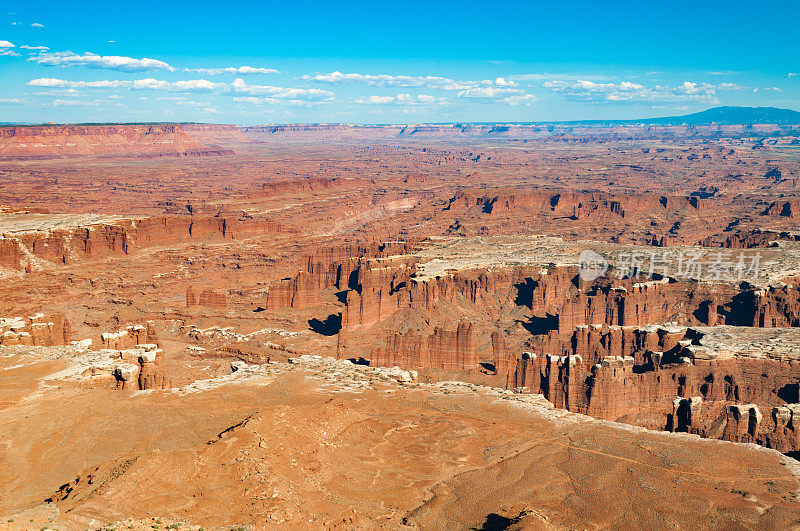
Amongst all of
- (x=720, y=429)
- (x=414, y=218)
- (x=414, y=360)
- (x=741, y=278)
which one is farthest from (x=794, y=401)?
(x=414, y=218)

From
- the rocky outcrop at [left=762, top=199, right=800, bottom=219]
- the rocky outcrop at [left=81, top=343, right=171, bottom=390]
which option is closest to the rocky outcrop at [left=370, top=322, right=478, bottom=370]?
the rocky outcrop at [left=81, top=343, right=171, bottom=390]

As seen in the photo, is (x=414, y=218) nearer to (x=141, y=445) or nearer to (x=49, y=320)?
(x=49, y=320)

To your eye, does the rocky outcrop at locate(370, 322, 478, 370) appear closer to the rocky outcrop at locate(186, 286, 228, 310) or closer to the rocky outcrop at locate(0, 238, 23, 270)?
the rocky outcrop at locate(186, 286, 228, 310)

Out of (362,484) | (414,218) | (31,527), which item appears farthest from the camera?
(414,218)

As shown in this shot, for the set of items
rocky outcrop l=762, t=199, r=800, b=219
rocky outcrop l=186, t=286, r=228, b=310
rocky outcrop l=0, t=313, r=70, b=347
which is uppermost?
rocky outcrop l=762, t=199, r=800, b=219

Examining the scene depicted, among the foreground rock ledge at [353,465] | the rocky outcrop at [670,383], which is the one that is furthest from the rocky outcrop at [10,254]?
the rocky outcrop at [670,383]

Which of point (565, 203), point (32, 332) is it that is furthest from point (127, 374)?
point (565, 203)

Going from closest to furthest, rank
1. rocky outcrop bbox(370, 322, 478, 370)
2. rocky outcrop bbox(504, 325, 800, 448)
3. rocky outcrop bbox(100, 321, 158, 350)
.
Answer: rocky outcrop bbox(504, 325, 800, 448), rocky outcrop bbox(100, 321, 158, 350), rocky outcrop bbox(370, 322, 478, 370)

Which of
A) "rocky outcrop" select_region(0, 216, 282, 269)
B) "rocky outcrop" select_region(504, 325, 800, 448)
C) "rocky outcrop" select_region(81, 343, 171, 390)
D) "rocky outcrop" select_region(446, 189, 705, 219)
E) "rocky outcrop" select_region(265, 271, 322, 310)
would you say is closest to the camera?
"rocky outcrop" select_region(81, 343, 171, 390)
